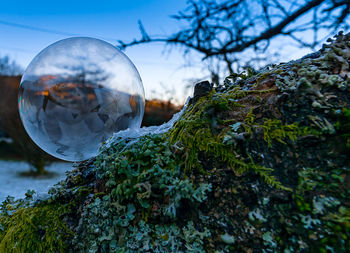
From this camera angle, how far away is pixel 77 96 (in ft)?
3.91

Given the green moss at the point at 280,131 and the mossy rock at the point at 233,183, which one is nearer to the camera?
the mossy rock at the point at 233,183

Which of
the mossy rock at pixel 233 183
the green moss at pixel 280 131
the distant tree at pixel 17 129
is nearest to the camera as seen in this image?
the mossy rock at pixel 233 183

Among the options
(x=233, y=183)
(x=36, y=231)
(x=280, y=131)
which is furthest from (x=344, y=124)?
(x=36, y=231)

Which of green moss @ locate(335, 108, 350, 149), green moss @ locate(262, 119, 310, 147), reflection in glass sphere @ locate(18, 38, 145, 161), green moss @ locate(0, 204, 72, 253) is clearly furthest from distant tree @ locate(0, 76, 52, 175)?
green moss @ locate(335, 108, 350, 149)

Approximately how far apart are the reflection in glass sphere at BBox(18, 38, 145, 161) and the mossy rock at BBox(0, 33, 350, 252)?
0.27 m

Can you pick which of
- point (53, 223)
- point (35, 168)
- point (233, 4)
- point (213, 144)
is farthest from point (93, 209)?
point (35, 168)

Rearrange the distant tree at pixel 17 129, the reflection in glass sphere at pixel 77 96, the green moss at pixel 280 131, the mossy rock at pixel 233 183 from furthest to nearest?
the distant tree at pixel 17 129 → the reflection in glass sphere at pixel 77 96 → the green moss at pixel 280 131 → the mossy rock at pixel 233 183

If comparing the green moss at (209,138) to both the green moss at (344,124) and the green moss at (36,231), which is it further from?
the green moss at (36,231)

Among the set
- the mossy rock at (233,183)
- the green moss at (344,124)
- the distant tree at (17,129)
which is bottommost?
the distant tree at (17,129)

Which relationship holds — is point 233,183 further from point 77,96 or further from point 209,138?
point 77,96

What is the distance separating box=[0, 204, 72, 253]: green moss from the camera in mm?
962

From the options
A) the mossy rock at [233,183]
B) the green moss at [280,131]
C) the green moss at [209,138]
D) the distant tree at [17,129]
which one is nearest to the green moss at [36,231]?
the mossy rock at [233,183]

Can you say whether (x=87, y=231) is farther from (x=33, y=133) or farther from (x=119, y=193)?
(x=33, y=133)

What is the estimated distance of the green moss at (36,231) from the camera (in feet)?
3.16
